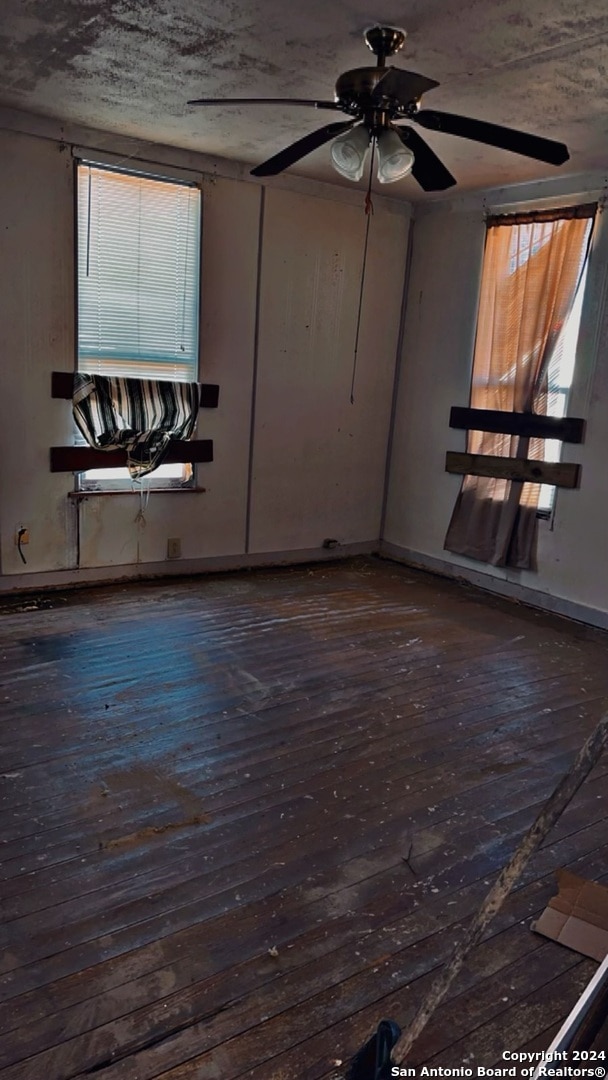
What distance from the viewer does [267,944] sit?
78.2 inches

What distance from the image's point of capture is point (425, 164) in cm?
305

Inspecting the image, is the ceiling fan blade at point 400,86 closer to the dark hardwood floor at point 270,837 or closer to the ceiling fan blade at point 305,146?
the ceiling fan blade at point 305,146

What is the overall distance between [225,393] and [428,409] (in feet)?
5.51

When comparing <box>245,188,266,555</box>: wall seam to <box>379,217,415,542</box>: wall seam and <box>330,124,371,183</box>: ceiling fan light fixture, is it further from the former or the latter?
<box>330,124,371,183</box>: ceiling fan light fixture

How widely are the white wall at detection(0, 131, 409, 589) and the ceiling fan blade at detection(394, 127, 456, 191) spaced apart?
2031 millimetres

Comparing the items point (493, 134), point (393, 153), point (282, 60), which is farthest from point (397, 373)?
point (493, 134)

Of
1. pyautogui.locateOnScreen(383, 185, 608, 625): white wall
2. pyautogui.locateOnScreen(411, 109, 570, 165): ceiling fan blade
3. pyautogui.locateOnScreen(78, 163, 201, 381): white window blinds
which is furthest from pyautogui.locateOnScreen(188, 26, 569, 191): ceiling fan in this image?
pyautogui.locateOnScreen(383, 185, 608, 625): white wall

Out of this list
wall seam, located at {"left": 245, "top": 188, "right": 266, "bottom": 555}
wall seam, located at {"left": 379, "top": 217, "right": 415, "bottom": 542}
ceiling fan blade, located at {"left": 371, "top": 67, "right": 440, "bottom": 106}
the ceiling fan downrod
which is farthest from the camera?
wall seam, located at {"left": 379, "top": 217, "right": 415, "bottom": 542}

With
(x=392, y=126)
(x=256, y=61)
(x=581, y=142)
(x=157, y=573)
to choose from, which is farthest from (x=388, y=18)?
(x=157, y=573)

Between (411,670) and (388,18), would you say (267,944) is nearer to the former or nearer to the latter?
(411,670)

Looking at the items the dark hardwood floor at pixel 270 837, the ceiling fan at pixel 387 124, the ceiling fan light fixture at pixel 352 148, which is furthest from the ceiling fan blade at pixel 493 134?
the dark hardwood floor at pixel 270 837

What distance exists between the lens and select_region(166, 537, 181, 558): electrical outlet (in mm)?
5188

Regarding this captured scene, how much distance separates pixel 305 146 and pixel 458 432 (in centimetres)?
296

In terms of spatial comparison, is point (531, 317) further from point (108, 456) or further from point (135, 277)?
point (108, 456)
